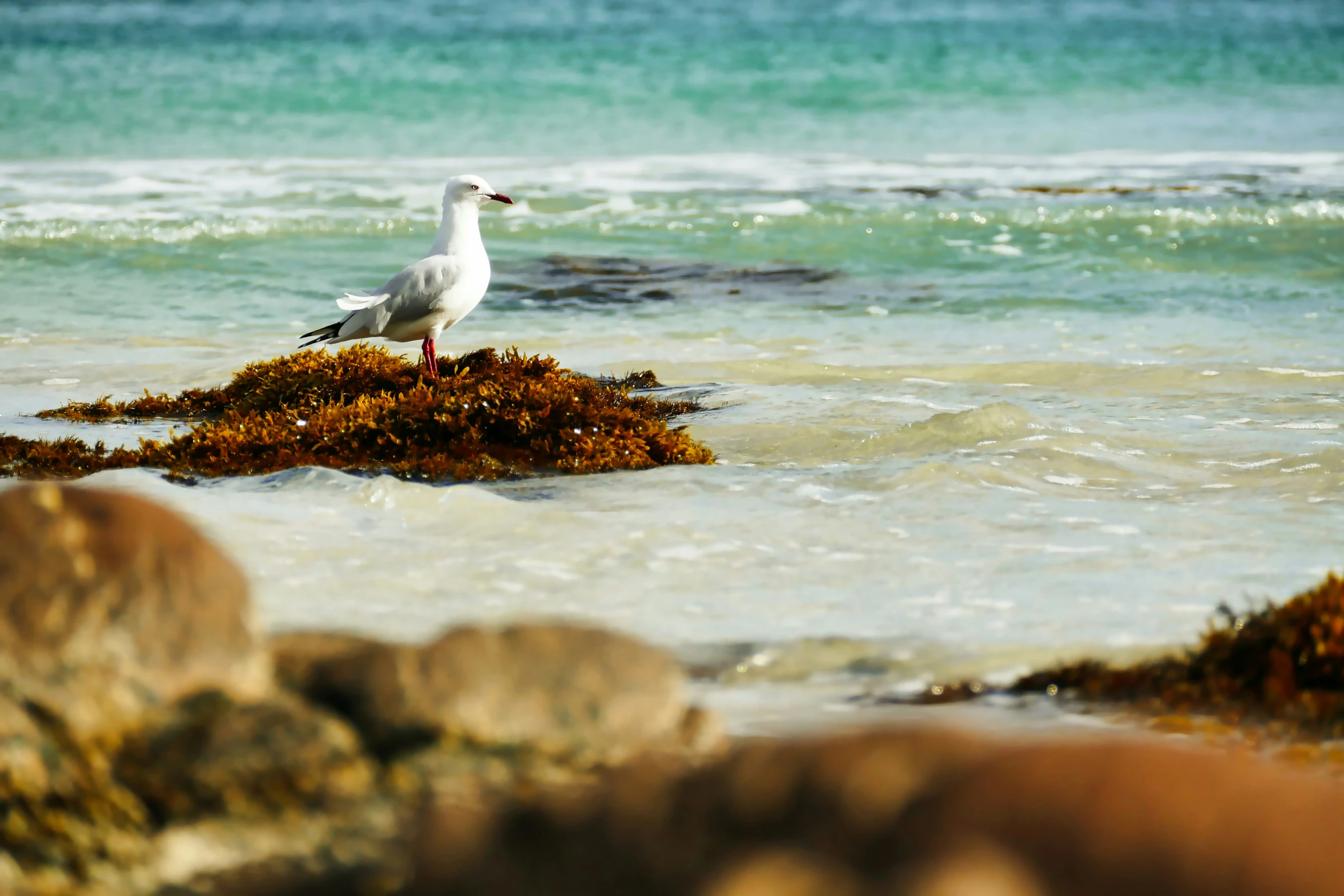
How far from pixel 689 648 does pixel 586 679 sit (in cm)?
186

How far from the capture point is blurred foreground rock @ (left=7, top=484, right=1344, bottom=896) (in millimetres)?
2088

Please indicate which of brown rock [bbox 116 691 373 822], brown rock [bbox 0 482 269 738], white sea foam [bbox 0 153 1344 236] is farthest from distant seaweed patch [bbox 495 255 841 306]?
brown rock [bbox 116 691 373 822]

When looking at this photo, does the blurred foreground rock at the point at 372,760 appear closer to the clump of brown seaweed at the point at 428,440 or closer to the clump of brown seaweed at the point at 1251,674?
the clump of brown seaweed at the point at 1251,674

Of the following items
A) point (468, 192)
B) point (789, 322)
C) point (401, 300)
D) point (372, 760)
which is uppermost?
point (468, 192)

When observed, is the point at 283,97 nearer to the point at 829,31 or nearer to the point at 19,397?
the point at 829,31

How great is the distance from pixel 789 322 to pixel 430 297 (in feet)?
19.1

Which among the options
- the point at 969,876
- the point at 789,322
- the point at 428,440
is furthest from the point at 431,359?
the point at 969,876

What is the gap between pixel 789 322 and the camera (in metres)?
14.5

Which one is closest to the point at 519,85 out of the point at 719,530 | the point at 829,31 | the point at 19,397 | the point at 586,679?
the point at 829,31

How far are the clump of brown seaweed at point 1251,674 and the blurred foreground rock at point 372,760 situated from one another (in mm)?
1729

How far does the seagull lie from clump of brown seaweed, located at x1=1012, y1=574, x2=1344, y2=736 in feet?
18.3

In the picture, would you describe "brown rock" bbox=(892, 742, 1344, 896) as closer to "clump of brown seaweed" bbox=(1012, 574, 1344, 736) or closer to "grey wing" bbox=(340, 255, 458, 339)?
"clump of brown seaweed" bbox=(1012, 574, 1344, 736)

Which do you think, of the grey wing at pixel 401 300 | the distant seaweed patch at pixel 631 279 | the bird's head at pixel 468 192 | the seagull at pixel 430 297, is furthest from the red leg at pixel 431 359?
the distant seaweed patch at pixel 631 279

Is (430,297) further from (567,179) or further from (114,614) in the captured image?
(567,179)
